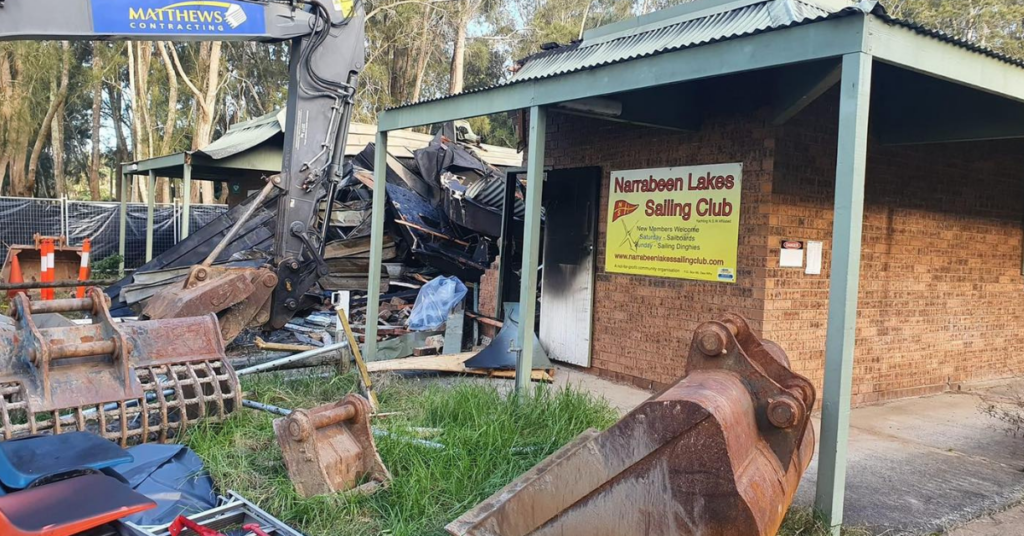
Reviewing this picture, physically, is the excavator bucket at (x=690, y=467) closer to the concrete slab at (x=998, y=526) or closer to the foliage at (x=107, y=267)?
the concrete slab at (x=998, y=526)

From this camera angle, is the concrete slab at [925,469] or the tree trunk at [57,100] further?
the tree trunk at [57,100]

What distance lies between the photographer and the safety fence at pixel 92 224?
16719mm

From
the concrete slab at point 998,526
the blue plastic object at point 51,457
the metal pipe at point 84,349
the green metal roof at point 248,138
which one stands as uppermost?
the green metal roof at point 248,138

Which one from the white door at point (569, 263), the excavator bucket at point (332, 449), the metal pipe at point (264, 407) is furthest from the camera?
the white door at point (569, 263)

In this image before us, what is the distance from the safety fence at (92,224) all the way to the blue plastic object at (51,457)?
52.7 ft

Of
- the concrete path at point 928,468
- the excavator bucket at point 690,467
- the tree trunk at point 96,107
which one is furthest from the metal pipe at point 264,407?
the tree trunk at point 96,107

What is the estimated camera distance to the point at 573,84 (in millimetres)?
5645

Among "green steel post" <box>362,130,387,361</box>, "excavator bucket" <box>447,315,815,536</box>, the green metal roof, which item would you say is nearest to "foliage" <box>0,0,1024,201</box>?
the green metal roof

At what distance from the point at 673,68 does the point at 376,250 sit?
3910mm

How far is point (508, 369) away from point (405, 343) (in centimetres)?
151

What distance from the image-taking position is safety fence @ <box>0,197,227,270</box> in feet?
54.9

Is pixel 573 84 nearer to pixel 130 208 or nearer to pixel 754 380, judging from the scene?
pixel 754 380

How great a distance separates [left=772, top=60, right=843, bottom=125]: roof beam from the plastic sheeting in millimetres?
4957

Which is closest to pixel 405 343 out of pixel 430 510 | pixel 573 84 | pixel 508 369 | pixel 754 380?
pixel 508 369
